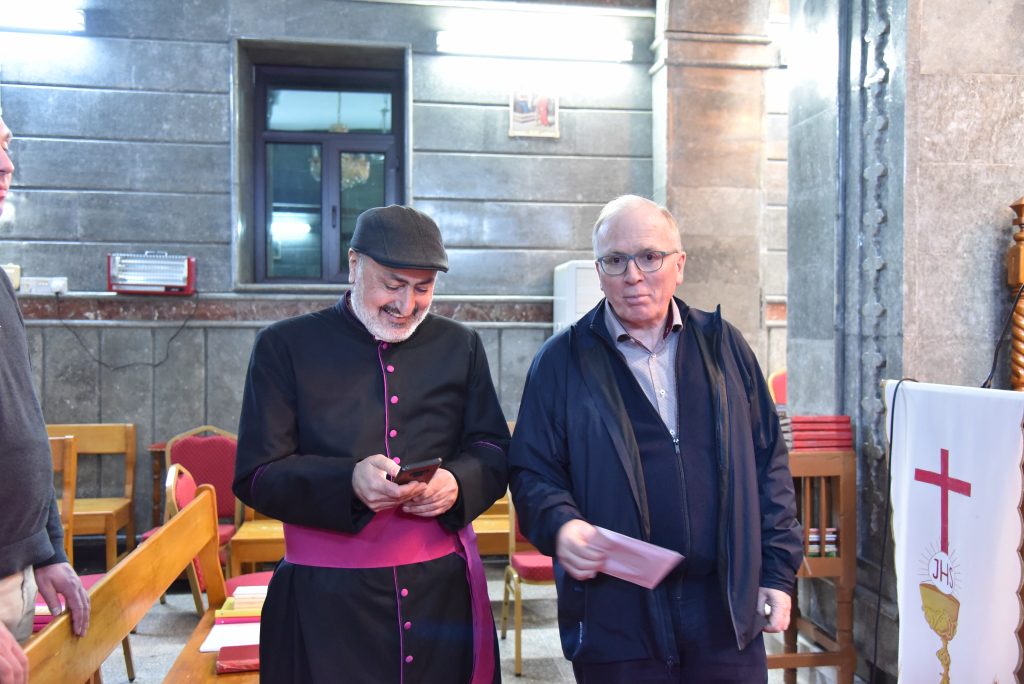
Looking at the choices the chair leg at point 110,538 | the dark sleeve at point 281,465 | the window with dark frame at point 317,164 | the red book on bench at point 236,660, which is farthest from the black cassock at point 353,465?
the window with dark frame at point 317,164

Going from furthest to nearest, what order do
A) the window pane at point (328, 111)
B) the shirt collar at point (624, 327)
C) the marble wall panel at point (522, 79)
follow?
1. the window pane at point (328, 111)
2. the marble wall panel at point (522, 79)
3. the shirt collar at point (624, 327)

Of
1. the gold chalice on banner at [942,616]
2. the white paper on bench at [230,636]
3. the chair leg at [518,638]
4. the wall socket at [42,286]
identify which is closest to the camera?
the white paper on bench at [230,636]

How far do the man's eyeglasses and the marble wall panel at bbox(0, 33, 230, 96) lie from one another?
5061 mm

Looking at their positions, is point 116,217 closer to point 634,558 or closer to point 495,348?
point 495,348

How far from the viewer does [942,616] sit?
2.54 m

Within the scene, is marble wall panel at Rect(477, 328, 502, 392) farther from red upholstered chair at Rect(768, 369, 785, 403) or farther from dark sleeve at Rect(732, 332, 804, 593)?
dark sleeve at Rect(732, 332, 804, 593)

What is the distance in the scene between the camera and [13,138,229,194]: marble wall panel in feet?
19.0

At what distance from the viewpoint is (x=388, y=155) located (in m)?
6.61

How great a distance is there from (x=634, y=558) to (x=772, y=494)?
0.46 meters

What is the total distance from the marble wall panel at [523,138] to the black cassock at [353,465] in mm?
4611

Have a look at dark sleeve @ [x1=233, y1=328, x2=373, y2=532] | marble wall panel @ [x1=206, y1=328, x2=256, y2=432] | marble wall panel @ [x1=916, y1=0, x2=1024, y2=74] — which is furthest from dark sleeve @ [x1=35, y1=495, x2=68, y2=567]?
marble wall panel @ [x1=206, y1=328, x2=256, y2=432]

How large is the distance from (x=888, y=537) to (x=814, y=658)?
1.90ft

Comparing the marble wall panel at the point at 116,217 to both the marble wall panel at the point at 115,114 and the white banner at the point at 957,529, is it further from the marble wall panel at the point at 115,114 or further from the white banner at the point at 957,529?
the white banner at the point at 957,529

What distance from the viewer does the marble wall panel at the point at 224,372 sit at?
593cm
